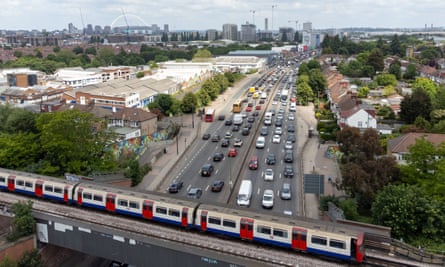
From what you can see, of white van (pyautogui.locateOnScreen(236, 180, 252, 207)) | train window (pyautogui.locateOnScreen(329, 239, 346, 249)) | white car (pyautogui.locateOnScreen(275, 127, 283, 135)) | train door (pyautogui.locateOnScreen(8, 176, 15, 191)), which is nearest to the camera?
train window (pyautogui.locateOnScreen(329, 239, 346, 249))

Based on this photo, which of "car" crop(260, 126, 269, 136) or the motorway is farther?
"car" crop(260, 126, 269, 136)

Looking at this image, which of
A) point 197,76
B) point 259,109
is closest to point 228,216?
Answer: point 259,109

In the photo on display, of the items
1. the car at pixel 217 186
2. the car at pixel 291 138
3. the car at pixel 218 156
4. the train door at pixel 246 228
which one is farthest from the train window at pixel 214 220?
the car at pixel 291 138

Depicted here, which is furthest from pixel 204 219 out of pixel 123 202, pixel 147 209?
pixel 123 202

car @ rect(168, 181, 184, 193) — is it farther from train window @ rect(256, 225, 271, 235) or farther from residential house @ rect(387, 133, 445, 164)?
residential house @ rect(387, 133, 445, 164)

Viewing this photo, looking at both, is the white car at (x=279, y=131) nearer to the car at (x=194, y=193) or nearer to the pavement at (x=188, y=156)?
the pavement at (x=188, y=156)

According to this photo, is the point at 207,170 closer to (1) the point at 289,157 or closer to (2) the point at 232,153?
(2) the point at 232,153

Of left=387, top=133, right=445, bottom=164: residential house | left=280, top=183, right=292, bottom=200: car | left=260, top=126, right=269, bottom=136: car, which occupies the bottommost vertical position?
left=280, top=183, right=292, bottom=200: car

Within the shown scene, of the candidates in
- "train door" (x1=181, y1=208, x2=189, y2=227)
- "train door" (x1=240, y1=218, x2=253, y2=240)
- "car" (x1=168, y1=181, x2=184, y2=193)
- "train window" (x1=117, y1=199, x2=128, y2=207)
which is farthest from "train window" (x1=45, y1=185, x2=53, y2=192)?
"train door" (x1=240, y1=218, x2=253, y2=240)
